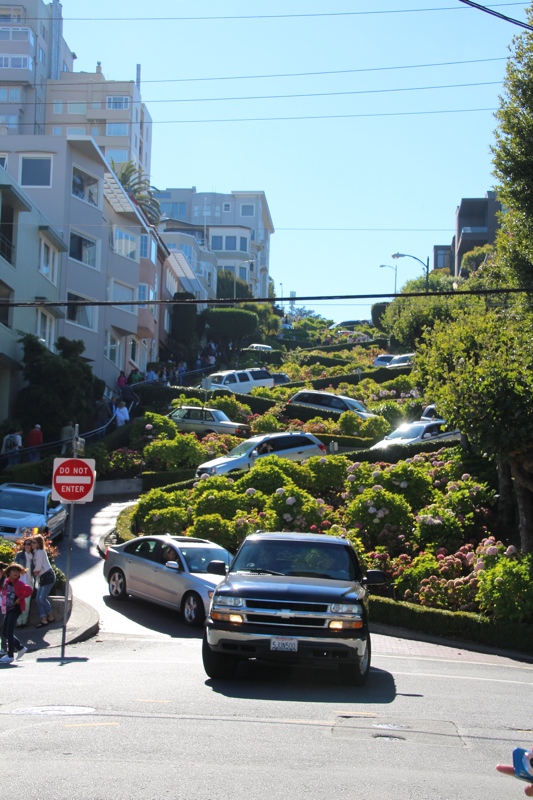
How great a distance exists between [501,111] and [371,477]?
8625mm

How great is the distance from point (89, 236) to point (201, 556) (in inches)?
1143

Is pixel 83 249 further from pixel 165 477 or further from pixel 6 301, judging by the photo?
pixel 165 477

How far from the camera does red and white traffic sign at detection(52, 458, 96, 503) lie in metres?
14.4

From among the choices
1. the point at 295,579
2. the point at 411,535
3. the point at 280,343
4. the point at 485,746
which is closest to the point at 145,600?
the point at 411,535

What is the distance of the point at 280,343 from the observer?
301ft

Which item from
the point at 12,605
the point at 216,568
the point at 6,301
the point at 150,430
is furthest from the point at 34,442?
the point at 216,568

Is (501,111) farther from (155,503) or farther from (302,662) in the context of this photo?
(302,662)

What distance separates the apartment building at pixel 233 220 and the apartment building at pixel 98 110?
99.7 feet

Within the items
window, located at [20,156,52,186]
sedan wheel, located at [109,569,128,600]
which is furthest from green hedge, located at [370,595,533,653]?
window, located at [20,156,52,186]

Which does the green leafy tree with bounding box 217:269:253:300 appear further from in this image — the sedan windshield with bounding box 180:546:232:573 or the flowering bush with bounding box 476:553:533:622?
the flowering bush with bounding box 476:553:533:622

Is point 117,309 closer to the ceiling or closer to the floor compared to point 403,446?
closer to the ceiling

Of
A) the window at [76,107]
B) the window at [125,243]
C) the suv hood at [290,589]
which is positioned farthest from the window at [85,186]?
the window at [76,107]

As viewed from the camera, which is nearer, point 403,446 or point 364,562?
point 364,562

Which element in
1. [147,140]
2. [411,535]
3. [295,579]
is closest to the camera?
[295,579]
